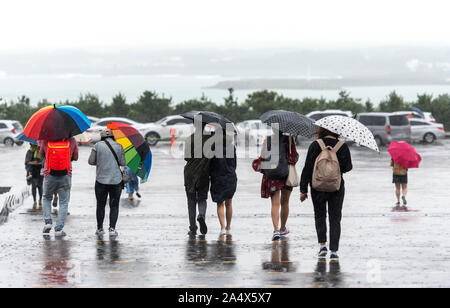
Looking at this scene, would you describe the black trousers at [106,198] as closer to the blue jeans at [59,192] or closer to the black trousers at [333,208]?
the blue jeans at [59,192]

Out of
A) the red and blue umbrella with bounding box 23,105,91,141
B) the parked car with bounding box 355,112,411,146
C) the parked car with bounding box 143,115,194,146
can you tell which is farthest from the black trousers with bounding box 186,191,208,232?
the parked car with bounding box 143,115,194,146

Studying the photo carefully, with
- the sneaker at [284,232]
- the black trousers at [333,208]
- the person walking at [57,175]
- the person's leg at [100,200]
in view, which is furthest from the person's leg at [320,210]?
the person walking at [57,175]

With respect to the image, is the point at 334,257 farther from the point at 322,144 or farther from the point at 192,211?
the point at 192,211

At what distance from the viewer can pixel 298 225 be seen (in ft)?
45.1

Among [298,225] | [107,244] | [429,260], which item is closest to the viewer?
[429,260]

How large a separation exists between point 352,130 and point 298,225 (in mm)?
3392

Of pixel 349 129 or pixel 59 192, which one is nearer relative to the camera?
pixel 349 129

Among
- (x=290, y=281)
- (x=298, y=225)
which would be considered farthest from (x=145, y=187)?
(x=290, y=281)

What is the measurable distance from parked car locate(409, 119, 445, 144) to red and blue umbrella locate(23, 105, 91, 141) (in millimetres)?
31260

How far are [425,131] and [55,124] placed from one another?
105ft

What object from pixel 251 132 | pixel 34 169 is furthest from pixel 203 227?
pixel 251 132

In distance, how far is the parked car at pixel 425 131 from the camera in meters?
42.1

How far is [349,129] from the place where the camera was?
1068 cm
